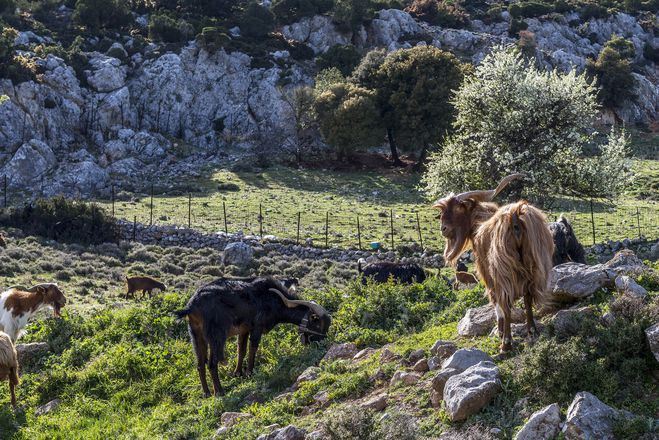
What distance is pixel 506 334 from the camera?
29.9 ft

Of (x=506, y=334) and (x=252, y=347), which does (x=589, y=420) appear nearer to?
(x=506, y=334)

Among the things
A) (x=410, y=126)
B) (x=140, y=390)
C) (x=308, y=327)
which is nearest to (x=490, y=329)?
(x=308, y=327)

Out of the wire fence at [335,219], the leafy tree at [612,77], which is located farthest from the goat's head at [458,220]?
the leafy tree at [612,77]

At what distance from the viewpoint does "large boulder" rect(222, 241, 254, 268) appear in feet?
102

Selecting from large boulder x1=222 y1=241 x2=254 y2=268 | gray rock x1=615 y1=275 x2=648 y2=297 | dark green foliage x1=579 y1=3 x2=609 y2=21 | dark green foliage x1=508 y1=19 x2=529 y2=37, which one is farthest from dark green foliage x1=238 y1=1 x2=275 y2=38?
gray rock x1=615 y1=275 x2=648 y2=297

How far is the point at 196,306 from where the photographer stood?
12.7 meters

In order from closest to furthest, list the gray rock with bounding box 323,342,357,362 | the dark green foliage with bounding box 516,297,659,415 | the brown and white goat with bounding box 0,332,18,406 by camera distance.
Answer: the dark green foliage with bounding box 516,297,659,415 < the gray rock with bounding box 323,342,357,362 < the brown and white goat with bounding box 0,332,18,406

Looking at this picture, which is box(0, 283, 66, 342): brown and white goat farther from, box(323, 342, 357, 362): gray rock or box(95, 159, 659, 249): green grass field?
box(95, 159, 659, 249): green grass field

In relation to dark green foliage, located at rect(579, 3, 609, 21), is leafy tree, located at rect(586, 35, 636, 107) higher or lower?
lower

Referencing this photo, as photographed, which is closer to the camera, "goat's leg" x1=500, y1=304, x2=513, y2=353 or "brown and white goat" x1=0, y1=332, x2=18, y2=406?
"goat's leg" x1=500, y1=304, x2=513, y2=353

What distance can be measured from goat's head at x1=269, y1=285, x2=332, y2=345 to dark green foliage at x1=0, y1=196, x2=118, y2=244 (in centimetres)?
2332

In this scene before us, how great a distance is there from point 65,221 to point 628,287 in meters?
31.7

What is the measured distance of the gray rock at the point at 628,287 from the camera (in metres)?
9.08

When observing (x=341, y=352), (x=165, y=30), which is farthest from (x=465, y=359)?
(x=165, y=30)
